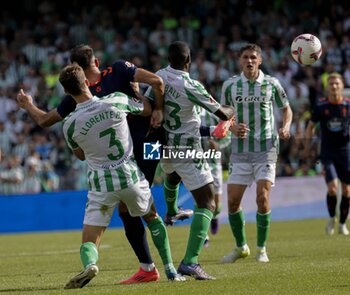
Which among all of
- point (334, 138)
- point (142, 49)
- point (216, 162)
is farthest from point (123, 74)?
point (142, 49)

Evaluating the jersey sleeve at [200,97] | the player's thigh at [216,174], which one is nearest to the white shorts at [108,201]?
the jersey sleeve at [200,97]

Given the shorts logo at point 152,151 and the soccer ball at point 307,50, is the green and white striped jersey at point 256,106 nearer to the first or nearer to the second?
the soccer ball at point 307,50

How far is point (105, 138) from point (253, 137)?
3475 mm

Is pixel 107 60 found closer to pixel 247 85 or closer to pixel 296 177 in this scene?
pixel 296 177

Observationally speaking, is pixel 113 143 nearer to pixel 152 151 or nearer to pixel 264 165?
pixel 152 151

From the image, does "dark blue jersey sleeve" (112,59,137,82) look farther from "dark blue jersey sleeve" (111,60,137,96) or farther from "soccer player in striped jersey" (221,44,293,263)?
"soccer player in striped jersey" (221,44,293,263)

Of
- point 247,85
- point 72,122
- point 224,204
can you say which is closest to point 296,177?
point 224,204

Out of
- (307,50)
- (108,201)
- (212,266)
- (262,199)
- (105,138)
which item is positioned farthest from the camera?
(307,50)

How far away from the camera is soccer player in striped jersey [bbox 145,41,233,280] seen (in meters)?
9.37

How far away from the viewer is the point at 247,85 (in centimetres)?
1184

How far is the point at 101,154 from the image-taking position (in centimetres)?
877

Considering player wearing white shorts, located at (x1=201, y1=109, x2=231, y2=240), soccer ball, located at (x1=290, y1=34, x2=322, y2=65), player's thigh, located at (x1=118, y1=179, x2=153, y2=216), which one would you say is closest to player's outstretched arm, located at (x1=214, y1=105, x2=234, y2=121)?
player's thigh, located at (x1=118, y1=179, x2=153, y2=216)

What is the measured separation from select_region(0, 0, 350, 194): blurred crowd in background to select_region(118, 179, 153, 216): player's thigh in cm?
1208

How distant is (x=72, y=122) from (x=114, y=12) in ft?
69.4
